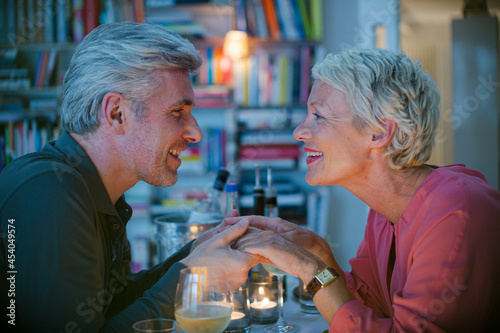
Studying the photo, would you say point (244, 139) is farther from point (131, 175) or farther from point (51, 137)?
point (131, 175)

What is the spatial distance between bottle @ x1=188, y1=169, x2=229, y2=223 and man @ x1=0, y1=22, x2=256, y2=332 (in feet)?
0.49

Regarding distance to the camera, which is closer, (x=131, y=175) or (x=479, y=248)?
(x=479, y=248)

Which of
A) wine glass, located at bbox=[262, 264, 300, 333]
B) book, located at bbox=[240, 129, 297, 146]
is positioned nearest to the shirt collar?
wine glass, located at bbox=[262, 264, 300, 333]

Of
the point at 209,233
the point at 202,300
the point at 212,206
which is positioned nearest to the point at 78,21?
the point at 212,206

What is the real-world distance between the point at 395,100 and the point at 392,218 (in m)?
0.33

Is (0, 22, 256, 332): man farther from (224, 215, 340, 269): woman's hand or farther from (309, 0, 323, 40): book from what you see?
(309, 0, 323, 40): book

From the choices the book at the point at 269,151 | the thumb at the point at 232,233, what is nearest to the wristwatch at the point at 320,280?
the thumb at the point at 232,233

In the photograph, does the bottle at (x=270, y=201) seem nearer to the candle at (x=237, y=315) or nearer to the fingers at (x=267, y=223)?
the fingers at (x=267, y=223)

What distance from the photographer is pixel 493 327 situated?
40.0 inches

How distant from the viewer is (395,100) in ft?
4.05

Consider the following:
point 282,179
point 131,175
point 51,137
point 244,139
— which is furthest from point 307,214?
point 131,175

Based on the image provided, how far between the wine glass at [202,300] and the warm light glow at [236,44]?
8.99 ft

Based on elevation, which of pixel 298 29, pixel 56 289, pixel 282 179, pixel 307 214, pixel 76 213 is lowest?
pixel 307 214

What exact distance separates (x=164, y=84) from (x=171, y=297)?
0.59 m
